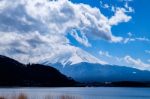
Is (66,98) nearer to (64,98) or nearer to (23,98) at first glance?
(64,98)

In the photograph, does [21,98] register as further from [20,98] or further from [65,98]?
[65,98]

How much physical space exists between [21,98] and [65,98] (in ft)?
27.3

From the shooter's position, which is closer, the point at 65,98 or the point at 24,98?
the point at 24,98

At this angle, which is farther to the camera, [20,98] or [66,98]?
[66,98]

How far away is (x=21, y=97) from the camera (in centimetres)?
4506

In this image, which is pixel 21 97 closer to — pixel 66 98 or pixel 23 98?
pixel 23 98

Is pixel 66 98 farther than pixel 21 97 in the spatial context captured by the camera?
Yes

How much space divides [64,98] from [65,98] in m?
0.15

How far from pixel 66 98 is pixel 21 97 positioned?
815 cm

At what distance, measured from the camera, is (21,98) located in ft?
147

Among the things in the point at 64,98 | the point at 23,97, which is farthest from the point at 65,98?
the point at 23,97

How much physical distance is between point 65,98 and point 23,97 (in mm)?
7951

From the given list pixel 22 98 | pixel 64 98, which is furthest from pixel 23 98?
pixel 64 98

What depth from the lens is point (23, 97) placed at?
1780 inches
